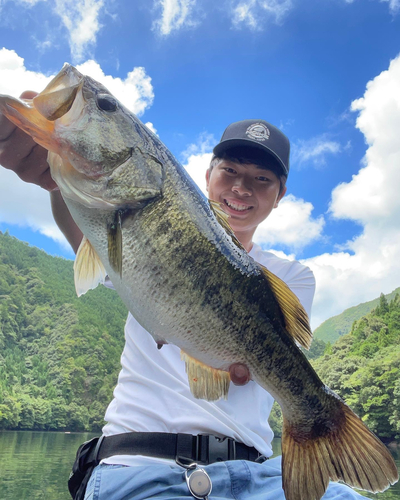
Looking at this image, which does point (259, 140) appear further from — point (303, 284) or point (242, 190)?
point (303, 284)

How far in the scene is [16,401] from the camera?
2527 inches

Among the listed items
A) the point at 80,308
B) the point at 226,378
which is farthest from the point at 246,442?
the point at 80,308

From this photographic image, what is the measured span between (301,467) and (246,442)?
1.65 feet

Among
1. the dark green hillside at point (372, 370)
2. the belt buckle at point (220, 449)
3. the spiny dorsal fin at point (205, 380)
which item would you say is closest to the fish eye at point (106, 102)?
the spiny dorsal fin at point (205, 380)

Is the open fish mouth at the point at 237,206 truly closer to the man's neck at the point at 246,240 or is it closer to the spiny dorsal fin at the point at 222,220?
the man's neck at the point at 246,240

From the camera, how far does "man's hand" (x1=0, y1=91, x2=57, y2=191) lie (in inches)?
97.2

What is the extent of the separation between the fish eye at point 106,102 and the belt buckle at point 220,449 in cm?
210

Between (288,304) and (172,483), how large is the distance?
1273 mm

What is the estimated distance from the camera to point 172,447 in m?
2.67

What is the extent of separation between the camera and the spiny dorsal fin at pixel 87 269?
8.07 ft

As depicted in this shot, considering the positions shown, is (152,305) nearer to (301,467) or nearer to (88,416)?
(301,467)

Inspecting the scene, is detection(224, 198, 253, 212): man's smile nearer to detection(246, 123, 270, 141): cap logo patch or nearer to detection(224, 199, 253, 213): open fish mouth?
detection(224, 199, 253, 213): open fish mouth

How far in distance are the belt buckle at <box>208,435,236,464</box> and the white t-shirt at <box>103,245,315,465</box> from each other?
4 cm

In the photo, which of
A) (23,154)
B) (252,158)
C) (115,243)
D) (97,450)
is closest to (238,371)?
(115,243)
